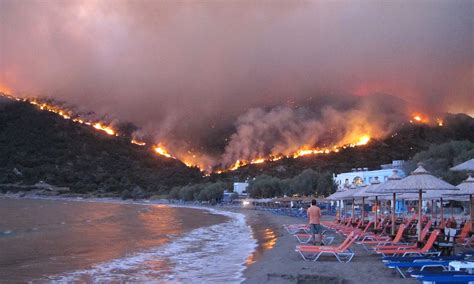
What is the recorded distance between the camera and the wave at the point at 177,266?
14148 mm

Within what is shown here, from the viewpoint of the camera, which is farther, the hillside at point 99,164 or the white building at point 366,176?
the hillside at point 99,164

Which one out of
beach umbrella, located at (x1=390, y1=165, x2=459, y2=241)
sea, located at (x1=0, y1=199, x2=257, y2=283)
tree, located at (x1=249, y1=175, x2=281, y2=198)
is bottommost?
sea, located at (x1=0, y1=199, x2=257, y2=283)

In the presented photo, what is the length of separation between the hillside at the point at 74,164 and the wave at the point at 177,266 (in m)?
134

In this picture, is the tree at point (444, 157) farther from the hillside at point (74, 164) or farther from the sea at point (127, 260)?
the hillside at point (74, 164)

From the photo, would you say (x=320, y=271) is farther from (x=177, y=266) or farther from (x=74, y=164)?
(x=74, y=164)

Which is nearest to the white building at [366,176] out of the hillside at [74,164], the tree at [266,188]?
A: the tree at [266,188]

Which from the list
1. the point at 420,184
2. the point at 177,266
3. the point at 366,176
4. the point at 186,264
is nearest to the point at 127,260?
the point at 186,264

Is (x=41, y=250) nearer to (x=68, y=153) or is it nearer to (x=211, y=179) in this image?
(x=211, y=179)

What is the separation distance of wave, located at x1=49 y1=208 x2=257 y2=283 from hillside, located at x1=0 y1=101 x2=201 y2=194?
13368 cm

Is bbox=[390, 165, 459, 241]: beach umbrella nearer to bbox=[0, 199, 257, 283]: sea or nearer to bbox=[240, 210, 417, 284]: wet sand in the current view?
bbox=[240, 210, 417, 284]: wet sand

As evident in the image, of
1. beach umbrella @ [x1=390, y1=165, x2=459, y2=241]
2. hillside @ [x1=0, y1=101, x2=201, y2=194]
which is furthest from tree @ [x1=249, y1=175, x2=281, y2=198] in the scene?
A: beach umbrella @ [x1=390, y1=165, x2=459, y2=241]

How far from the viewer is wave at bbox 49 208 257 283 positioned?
46.4 feet

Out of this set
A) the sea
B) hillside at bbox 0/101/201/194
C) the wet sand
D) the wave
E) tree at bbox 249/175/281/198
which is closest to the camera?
the wet sand

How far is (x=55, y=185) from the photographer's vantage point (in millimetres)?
164500
